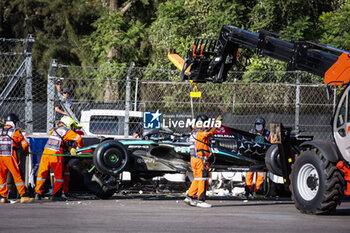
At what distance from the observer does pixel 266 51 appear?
39.7ft

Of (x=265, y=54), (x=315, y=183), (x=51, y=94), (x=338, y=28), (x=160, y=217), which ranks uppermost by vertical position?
(x=338, y=28)

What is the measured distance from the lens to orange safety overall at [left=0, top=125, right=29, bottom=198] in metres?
13.0

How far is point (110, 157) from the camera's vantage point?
13109 millimetres

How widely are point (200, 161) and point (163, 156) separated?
1.43m

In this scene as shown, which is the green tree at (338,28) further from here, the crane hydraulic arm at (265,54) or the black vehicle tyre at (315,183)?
the black vehicle tyre at (315,183)

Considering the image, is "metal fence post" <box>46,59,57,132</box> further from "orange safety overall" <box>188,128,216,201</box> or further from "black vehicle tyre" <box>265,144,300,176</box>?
"black vehicle tyre" <box>265,144,300,176</box>

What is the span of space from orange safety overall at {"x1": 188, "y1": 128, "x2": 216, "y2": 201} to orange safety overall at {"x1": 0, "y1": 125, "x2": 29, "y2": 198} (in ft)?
10.8

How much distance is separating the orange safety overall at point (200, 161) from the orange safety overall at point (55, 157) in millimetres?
2424

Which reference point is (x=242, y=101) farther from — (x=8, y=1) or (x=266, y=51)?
(x=8, y=1)

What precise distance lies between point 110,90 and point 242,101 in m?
3.85

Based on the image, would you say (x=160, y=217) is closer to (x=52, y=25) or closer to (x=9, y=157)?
(x=9, y=157)

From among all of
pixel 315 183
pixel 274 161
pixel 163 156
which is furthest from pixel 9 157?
pixel 315 183

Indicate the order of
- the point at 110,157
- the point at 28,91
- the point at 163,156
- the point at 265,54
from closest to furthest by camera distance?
the point at 265,54 → the point at 110,157 → the point at 163,156 → the point at 28,91

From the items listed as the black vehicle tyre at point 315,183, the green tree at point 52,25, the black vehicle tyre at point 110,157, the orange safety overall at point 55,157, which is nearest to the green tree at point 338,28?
the green tree at point 52,25
